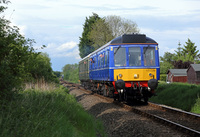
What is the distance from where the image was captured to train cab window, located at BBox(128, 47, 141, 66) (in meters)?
14.5

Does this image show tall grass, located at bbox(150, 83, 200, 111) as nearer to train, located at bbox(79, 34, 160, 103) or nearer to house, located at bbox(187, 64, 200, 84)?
train, located at bbox(79, 34, 160, 103)

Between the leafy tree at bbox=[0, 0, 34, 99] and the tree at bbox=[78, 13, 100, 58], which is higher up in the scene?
the tree at bbox=[78, 13, 100, 58]

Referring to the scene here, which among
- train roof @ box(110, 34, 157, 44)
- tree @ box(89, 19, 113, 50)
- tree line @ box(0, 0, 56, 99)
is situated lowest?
tree line @ box(0, 0, 56, 99)

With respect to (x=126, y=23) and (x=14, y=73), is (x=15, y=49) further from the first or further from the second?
(x=126, y=23)

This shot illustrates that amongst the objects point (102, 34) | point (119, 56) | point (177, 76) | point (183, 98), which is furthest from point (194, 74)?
point (119, 56)

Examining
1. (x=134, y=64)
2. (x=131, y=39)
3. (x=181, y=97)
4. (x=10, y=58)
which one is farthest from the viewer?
(x=181, y=97)

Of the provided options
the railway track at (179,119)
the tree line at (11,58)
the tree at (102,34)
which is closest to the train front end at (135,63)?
the railway track at (179,119)

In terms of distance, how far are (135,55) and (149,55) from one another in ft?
2.42

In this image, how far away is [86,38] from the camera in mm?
69188

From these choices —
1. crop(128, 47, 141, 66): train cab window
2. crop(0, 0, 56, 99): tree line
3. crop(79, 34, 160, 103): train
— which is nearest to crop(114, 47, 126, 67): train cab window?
crop(79, 34, 160, 103): train

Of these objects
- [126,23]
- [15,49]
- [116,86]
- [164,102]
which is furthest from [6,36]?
[126,23]

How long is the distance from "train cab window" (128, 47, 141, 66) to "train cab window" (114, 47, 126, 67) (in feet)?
1.03

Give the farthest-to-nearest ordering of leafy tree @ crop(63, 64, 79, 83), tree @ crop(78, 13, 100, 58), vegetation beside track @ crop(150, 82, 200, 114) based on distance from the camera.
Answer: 1. leafy tree @ crop(63, 64, 79, 83)
2. tree @ crop(78, 13, 100, 58)
3. vegetation beside track @ crop(150, 82, 200, 114)

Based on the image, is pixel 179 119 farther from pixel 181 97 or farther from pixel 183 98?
pixel 181 97
